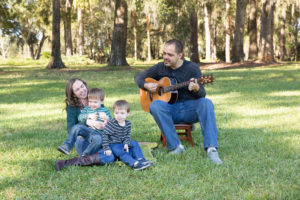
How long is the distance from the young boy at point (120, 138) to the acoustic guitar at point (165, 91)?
871 mm

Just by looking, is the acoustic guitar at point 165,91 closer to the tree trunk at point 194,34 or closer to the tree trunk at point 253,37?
the tree trunk at point 194,34

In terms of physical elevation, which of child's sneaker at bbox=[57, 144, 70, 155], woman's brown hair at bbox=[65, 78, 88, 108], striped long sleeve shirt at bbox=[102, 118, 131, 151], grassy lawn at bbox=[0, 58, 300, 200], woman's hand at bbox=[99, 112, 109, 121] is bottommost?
grassy lawn at bbox=[0, 58, 300, 200]

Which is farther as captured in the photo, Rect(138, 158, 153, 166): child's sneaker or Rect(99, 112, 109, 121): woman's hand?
Rect(99, 112, 109, 121): woman's hand

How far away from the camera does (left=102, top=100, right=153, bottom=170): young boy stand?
15.0ft

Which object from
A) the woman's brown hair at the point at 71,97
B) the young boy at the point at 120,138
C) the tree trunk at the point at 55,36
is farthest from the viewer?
the tree trunk at the point at 55,36

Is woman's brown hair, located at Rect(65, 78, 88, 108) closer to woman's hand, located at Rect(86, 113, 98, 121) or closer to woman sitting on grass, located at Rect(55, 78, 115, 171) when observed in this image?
woman sitting on grass, located at Rect(55, 78, 115, 171)

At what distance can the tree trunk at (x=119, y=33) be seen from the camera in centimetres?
2203

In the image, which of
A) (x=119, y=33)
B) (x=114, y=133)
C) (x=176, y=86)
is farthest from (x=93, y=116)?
(x=119, y=33)

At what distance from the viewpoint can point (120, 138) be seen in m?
4.72

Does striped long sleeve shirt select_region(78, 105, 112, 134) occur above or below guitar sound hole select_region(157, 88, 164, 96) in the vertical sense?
below

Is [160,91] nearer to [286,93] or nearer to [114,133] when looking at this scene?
[114,133]

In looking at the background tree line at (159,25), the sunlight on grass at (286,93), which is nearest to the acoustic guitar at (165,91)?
the sunlight on grass at (286,93)

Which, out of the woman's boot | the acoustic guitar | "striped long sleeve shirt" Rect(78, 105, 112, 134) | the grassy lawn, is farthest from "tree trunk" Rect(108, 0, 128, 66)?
the woman's boot

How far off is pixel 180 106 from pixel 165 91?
31 centimetres
